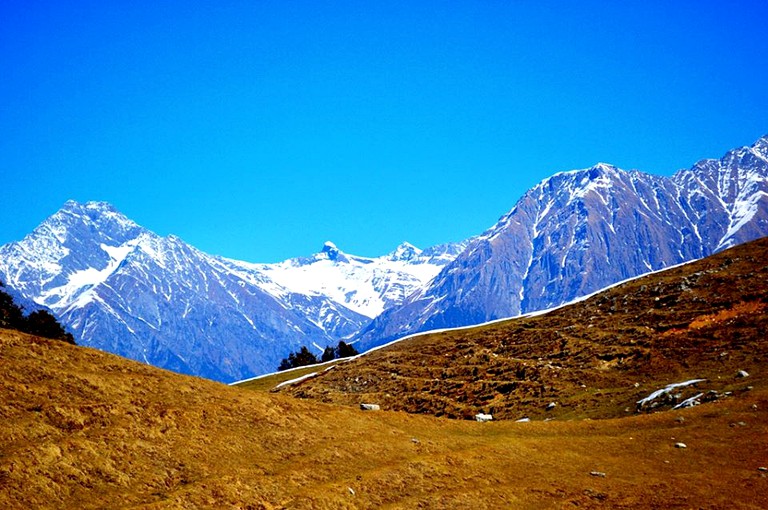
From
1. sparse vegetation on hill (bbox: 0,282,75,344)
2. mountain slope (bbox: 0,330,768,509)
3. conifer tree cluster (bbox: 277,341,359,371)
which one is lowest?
mountain slope (bbox: 0,330,768,509)

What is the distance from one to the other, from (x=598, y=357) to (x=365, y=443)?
30.6 m

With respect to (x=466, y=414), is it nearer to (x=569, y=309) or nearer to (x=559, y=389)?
(x=559, y=389)

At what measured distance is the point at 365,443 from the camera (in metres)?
28.3

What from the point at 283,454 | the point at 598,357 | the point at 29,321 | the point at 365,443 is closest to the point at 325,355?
the point at 29,321

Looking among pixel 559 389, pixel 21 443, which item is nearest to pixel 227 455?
pixel 21 443

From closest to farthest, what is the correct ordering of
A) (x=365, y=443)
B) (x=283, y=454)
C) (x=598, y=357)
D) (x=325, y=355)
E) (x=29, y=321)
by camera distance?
1. (x=283, y=454)
2. (x=365, y=443)
3. (x=598, y=357)
4. (x=29, y=321)
5. (x=325, y=355)

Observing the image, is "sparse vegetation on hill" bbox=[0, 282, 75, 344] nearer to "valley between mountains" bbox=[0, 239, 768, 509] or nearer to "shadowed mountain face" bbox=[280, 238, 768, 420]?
"shadowed mountain face" bbox=[280, 238, 768, 420]

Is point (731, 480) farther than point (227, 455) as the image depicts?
Yes

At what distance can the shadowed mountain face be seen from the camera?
44.0m

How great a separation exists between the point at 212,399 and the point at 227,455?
16.7 ft

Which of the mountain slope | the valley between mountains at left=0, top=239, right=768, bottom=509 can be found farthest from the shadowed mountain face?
the mountain slope

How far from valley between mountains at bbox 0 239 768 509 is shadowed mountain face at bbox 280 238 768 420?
30 cm

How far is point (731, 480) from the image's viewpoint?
2617 cm

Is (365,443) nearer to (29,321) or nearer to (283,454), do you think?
(283,454)
